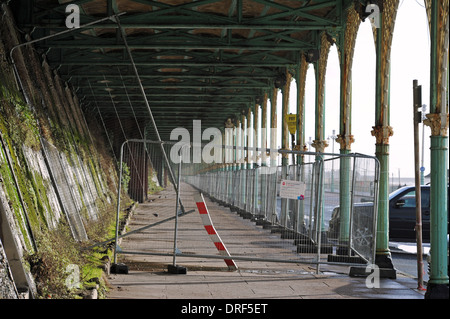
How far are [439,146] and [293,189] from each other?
3.94 m

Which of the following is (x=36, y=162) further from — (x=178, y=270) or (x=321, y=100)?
(x=321, y=100)

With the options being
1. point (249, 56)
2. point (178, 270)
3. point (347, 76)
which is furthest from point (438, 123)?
point (249, 56)

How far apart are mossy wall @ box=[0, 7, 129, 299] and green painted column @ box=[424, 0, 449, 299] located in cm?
490

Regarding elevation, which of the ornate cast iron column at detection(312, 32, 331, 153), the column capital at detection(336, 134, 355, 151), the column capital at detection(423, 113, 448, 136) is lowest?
the column capital at detection(423, 113, 448, 136)

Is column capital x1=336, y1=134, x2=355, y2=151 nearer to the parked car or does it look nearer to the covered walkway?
the covered walkway

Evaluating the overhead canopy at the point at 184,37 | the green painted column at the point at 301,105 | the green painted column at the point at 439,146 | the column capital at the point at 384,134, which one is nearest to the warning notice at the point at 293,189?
the column capital at the point at 384,134

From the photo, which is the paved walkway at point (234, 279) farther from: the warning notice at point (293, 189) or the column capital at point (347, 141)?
the column capital at point (347, 141)

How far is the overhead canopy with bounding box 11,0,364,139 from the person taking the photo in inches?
591

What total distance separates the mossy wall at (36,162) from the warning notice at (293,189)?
3.86 meters

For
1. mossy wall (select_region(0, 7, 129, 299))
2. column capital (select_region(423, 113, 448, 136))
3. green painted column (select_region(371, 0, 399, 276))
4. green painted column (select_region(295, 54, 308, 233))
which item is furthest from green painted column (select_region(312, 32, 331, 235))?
column capital (select_region(423, 113, 448, 136))

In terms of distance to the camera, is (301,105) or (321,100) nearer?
(321,100)

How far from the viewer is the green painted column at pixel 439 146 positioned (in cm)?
872

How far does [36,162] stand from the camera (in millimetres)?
11117
